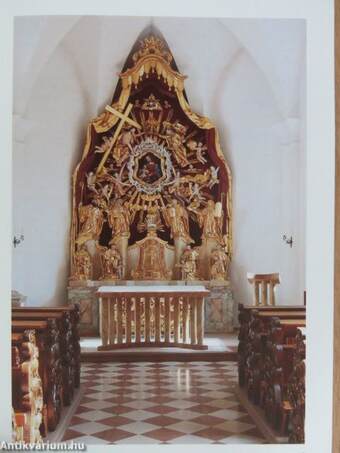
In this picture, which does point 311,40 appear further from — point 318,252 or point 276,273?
point 276,273

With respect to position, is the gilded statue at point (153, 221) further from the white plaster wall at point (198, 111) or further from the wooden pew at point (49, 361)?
the wooden pew at point (49, 361)

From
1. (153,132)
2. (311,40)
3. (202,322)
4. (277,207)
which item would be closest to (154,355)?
(202,322)

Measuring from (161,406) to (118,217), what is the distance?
409 centimetres

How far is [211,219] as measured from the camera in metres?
9.20

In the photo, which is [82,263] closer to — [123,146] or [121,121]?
[123,146]

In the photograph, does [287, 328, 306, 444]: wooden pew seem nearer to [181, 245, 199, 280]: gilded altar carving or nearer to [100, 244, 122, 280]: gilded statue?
[181, 245, 199, 280]: gilded altar carving

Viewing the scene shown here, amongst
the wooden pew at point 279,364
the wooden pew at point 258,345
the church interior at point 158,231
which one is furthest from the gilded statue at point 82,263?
the wooden pew at point 279,364

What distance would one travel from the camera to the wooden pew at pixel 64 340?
227 inches

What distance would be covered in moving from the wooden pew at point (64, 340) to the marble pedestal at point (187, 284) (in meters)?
1.32

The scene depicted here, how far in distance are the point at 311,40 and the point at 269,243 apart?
3.62 meters

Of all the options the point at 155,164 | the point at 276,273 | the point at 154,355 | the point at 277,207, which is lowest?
the point at 154,355

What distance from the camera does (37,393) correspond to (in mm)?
4590

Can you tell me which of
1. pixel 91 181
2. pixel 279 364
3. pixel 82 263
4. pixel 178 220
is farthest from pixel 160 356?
pixel 91 181

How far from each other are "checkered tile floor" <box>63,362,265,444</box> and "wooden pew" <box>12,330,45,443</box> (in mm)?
537
